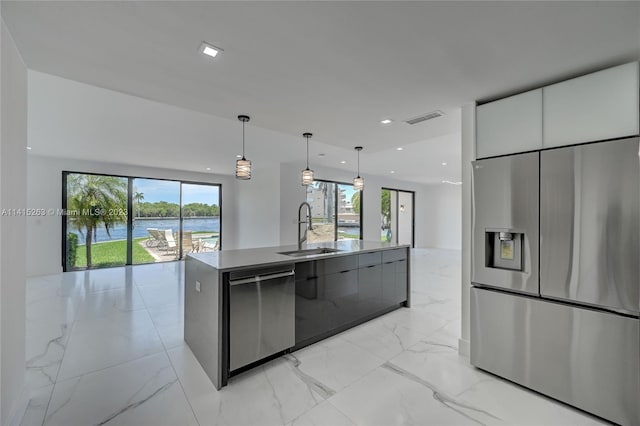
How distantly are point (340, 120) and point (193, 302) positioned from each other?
2422 mm

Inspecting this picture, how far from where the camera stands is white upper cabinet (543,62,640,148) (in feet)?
5.97

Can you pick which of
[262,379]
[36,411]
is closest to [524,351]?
[262,379]

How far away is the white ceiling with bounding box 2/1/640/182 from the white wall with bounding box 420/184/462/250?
9.02 meters

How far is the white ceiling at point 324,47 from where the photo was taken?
147cm

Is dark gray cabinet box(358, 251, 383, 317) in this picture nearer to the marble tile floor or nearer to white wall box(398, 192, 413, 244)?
the marble tile floor

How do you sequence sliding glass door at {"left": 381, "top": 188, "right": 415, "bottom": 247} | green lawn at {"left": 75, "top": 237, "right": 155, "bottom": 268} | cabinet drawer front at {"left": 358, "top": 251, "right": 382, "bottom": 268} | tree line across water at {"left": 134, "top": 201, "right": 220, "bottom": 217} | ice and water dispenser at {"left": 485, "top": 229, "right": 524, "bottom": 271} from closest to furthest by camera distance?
ice and water dispenser at {"left": 485, "top": 229, "right": 524, "bottom": 271}
cabinet drawer front at {"left": 358, "top": 251, "right": 382, "bottom": 268}
green lawn at {"left": 75, "top": 237, "right": 155, "bottom": 268}
tree line across water at {"left": 134, "top": 201, "right": 220, "bottom": 217}
sliding glass door at {"left": 381, "top": 188, "right": 415, "bottom": 247}

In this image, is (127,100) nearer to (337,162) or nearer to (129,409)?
(129,409)

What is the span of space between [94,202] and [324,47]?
24.0ft

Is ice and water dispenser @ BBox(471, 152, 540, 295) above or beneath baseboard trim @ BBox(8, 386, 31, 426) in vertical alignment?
above

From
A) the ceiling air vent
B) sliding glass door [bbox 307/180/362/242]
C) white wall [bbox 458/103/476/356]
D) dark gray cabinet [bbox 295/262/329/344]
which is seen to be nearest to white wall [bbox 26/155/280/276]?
sliding glass door [bbox 307/180/362/242]

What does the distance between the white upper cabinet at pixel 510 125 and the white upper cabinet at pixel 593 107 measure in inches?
2.6

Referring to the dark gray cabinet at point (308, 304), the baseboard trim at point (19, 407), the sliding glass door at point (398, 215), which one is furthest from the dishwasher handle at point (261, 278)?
the sliding glass door at point (398, 215)

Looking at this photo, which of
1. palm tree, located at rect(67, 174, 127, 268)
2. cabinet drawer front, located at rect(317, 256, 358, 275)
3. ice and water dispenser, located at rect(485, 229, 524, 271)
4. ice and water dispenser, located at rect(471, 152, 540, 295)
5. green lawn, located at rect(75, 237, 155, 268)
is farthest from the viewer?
green lawn, located at rect(75, 237, 155, 268)

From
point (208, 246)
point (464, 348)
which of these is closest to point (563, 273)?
point (464, 348)
